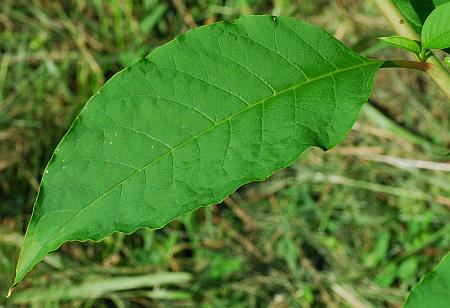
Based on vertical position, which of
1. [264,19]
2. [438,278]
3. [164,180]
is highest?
[264,19]

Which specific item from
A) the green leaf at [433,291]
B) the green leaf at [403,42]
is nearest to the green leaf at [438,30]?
the green leaf at [403,42]

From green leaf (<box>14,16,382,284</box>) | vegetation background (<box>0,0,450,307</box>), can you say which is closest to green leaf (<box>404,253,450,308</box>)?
green leaf (<box>14,16,382,284</box>)

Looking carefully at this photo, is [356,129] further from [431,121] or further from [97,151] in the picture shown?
[97,151]

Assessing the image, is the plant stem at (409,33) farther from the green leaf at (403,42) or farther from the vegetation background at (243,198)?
the vegetation background at (243,198)

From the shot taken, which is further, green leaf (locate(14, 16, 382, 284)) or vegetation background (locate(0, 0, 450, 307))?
vegetation background (locate(0, 0, 450, 307))

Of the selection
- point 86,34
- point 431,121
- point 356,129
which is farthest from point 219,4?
point 431,121

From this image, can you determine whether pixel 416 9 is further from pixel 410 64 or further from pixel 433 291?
pixel 433 291

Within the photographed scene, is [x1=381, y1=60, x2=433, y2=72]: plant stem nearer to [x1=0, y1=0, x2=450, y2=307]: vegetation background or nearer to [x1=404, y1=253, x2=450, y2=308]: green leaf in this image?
[x1=404, y1=253, x2=450, y2=308]: green leaf
